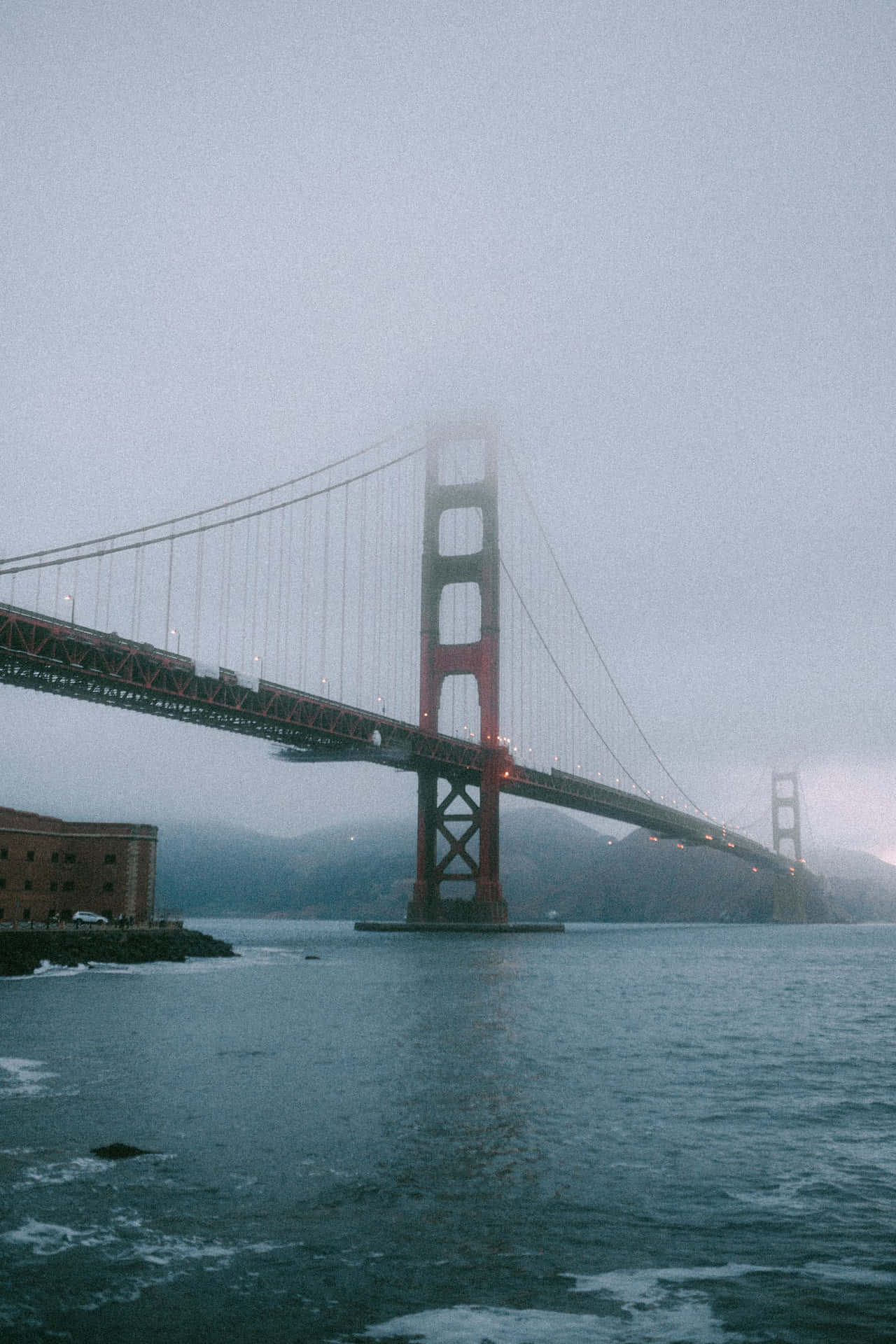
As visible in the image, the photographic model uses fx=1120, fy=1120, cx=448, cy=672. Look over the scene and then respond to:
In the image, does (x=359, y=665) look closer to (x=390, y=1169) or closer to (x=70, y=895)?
(x=70, y=895)

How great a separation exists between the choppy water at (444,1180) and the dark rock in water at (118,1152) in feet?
0.66

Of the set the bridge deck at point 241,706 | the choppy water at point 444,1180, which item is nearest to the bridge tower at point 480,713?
the bridge deck at point 241,706

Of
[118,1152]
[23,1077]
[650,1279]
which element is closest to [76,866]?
[23,1077]

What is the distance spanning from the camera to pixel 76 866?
55.0 metres

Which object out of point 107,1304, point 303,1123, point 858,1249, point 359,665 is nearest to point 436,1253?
point 107,1304

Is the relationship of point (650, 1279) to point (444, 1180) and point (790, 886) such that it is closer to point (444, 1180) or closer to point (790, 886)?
point (444, 1180)

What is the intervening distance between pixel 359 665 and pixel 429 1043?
7391 centimetres

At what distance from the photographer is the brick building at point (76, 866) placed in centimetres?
5194

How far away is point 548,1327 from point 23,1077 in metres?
12.8

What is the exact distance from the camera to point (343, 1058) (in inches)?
834

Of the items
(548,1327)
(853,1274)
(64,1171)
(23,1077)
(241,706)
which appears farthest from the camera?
(241,706)

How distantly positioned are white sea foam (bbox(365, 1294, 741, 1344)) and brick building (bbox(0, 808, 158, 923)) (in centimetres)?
4735

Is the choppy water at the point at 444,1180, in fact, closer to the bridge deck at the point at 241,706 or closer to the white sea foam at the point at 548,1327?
the white sea foam at the point at 548,1327

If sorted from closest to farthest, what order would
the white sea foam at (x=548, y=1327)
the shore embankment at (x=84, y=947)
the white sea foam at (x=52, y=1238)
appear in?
the white sea foam at (x=548, y=1327) < the white sea foam at (x=52, y=1238) < the shore embankment at (x=84, y=947)
